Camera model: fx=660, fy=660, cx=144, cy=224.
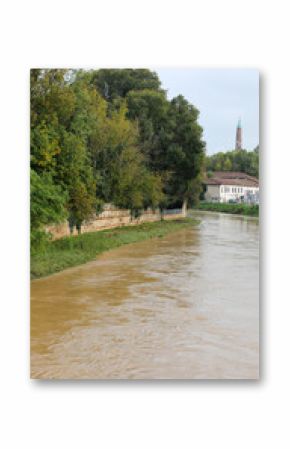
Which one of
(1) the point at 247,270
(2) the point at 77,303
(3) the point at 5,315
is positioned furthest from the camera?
(2) the point at 77,303

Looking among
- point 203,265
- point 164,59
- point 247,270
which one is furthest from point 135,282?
point 164,59

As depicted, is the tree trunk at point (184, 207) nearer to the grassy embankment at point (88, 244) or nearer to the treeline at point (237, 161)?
the grassy embankment at point (88, 244)

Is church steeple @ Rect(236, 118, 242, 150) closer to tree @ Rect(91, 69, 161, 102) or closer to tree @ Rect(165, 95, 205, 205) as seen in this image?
tree @ Rect(165, 95, 205, 205)

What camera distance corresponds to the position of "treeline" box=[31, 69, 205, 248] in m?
6.66

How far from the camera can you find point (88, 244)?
28.8 feet

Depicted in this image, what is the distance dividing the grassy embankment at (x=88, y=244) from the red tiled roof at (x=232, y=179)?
66 cm

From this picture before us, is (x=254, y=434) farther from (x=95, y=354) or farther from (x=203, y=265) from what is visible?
(x=203, y=265)

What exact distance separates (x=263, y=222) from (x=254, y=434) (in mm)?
1846

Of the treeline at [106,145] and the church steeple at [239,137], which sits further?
the treeline at [106,145]

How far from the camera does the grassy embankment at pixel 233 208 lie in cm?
621

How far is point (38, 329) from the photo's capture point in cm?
613

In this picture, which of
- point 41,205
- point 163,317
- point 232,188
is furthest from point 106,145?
point 163,317

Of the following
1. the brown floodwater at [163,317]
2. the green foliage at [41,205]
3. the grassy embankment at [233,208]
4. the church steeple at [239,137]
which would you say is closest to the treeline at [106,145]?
the green foliage at [41,205]

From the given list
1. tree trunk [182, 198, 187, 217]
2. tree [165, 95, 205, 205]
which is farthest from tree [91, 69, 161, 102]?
tree trunk [182, 198, 187, 217]
